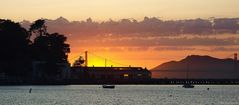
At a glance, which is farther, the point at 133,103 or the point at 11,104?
the point at 133,103

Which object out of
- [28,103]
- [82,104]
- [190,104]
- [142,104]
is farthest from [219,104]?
[28,103]

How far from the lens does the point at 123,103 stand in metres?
118

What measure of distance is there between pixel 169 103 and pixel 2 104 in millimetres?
26328

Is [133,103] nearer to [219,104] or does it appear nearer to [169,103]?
[169,103]

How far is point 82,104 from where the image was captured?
375 feet

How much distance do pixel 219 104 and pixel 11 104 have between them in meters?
32.2

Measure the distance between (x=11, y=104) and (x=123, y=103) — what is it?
17537 mm

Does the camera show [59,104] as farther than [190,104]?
No

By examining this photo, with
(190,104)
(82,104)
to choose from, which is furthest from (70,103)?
(190,104)

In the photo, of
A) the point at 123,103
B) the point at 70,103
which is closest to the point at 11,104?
the point at 70,103

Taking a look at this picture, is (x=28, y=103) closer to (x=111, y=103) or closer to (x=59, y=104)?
(x=59, y=104)

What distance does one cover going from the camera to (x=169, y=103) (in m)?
120

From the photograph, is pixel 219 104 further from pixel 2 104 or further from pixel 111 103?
pixel 2 104

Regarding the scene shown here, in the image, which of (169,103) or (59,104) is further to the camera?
(169,103)
